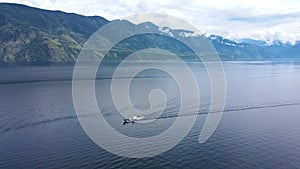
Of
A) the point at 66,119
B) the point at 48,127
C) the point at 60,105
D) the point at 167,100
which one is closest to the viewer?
the point at 48,127

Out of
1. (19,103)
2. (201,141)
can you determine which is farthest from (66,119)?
(201,141)

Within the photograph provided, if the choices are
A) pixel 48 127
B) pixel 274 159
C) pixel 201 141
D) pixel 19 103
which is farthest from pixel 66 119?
pixel 274 159

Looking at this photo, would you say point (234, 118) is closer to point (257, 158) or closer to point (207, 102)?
point (207, 102)

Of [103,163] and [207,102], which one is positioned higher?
[207,102]

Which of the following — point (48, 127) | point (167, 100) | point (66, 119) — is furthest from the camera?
point (167, 100)

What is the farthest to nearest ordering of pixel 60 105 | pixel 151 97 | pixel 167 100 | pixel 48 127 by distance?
pixel 151 97
pixel 167 100
pixel 60 105
pixel 48 127

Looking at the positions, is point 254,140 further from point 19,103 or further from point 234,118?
point 19,103

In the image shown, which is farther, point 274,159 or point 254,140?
point 254,140

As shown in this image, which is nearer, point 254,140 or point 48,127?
point 254,140

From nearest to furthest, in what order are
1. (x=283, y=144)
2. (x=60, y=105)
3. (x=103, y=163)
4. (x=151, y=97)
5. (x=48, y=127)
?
(x=103, y=163) < (x=283, y=144) < (x=48, y=127) < (x=60, y=105) < (x=151, y=97)
